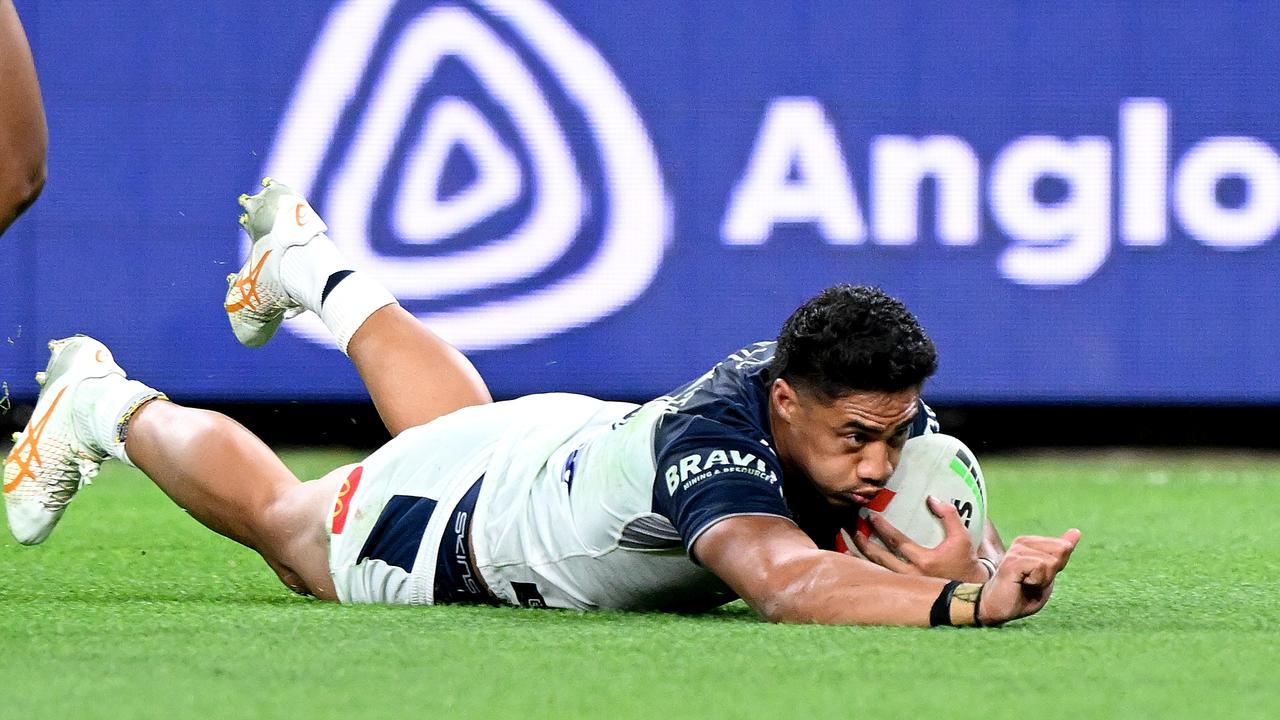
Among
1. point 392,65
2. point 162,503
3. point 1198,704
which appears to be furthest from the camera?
point 392,65

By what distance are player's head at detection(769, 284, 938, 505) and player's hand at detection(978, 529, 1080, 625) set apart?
267 mm

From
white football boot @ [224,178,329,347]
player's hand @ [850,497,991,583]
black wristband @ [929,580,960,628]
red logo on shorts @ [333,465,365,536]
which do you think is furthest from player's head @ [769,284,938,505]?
white football boot @ [224,178,329,347]

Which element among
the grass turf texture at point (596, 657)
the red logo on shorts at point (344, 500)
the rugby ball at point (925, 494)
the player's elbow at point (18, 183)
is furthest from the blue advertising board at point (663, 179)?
the rugby ball at point (925, 494)

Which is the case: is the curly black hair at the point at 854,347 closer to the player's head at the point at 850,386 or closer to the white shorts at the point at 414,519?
the player's head at the point at 850,386

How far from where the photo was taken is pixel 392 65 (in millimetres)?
7023

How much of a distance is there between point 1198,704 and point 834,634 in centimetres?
64

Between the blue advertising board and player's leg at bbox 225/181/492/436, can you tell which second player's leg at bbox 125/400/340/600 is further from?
the blue advertising board

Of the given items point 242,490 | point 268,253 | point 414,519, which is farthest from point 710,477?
point 268,253

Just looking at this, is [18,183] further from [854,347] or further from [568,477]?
[854,347]

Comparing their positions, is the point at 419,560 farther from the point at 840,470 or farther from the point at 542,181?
the point at 542,181

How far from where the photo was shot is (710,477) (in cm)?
308

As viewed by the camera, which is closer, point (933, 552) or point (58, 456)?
point (933, 552)

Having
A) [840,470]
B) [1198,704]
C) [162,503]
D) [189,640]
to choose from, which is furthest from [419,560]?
[162,503]

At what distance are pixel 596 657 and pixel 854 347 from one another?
65 cm
